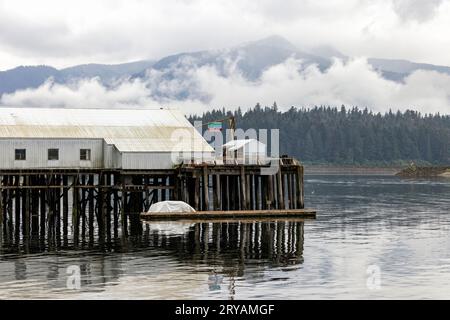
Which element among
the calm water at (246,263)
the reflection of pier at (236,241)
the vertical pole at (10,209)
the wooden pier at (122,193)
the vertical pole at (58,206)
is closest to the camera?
the calm water at (246,263)

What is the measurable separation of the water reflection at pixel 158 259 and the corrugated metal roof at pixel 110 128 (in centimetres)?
1017

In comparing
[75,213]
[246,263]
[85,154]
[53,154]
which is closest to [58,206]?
[75,213]

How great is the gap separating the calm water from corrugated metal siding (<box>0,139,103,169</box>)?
1067 centimetres

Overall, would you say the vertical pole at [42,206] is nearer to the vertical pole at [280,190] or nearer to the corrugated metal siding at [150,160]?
the corrugated metal siding at [150,160]

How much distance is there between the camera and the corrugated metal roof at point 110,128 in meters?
81.7

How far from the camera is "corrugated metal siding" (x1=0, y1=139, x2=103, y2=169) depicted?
3113 inches

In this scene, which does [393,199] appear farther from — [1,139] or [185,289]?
[185,289]

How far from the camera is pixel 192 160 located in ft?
269

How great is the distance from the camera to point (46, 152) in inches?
3159

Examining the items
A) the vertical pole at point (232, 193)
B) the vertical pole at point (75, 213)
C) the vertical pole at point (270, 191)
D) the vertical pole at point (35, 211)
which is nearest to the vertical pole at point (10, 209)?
the vertical pole at point (35, 211)

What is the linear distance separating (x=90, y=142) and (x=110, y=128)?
3.67 m

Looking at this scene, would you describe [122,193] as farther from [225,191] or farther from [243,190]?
[243,190]

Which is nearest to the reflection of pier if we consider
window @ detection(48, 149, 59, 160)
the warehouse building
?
the warehouse building
